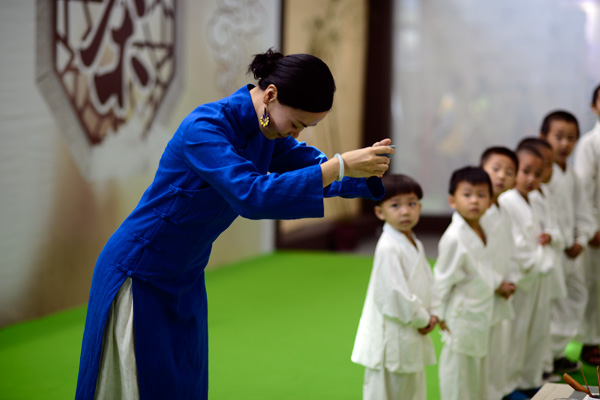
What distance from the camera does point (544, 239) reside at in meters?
3.78

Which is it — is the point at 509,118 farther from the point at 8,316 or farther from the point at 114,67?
the point at 8,316

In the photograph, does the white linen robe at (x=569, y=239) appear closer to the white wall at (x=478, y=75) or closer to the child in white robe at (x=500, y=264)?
the child in white robe at (x=500, y=264)

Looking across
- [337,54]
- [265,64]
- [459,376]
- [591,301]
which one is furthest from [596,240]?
[337,54]

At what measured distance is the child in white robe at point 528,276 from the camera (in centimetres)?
364

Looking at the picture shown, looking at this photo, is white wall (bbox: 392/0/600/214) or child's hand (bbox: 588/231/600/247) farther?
white wall (bbox: 392/0/600/214)

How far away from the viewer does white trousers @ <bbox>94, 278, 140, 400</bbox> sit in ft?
6.57

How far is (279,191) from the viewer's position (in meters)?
1.68

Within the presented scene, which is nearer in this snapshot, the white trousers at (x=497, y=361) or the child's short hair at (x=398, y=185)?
the child's short hair at (x=398, y=185)

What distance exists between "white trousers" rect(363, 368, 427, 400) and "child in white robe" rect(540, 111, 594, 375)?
1570mm

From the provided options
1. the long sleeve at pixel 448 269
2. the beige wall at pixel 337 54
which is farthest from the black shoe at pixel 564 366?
the beige wall at pixel 337 54

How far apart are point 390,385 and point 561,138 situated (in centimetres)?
211

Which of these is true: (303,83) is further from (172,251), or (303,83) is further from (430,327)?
(430,327)

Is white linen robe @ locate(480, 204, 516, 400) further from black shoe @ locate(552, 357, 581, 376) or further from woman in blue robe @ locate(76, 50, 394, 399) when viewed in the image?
woman in blue robe @ locate(76, 50, 394, 399)

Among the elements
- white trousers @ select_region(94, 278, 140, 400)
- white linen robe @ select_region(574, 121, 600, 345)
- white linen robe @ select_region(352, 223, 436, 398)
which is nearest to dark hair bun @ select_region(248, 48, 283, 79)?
white trousers @ select_region(94, 278, 140, 400)
